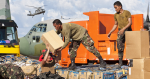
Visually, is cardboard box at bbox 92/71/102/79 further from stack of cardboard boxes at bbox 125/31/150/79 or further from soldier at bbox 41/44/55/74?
soldier at bbox 41/44/55/74

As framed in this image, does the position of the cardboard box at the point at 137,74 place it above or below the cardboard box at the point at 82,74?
above

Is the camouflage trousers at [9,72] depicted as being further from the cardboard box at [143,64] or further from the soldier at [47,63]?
the cardboard box at [143,64]

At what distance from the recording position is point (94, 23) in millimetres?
7684

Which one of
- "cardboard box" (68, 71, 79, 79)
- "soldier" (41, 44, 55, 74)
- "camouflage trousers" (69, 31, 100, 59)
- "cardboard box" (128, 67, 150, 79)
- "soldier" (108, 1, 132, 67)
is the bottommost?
"cardboard box" (68, 71, 79, 79)

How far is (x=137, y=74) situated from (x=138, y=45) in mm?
637

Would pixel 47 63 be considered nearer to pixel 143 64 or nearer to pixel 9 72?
pixel 9 72

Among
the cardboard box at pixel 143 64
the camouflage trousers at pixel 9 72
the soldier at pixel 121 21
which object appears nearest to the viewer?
the camouflage trousers at pixel 9 72

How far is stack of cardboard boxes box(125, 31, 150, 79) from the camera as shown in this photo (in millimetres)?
4859

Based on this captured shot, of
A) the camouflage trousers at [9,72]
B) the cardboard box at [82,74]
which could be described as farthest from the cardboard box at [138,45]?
the camouflage trousers at [9,72]

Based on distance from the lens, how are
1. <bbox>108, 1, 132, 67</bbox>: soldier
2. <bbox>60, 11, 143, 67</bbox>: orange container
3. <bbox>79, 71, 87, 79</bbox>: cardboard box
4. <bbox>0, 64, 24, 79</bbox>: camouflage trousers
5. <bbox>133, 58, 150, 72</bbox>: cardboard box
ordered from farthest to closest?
1. <bbox>60, 11, 143, 67</bbox>: orange container
2. <bbox>108, 1, 132, 67</bbox>: soldier
3. <bbox>79, 71, 87, 79</bbox>: cardboard box
4. <bbox>133, 58, 150, 72</bbox>: cardboard box
5. <bbox>0, 64, 24, 79</bbox>: camouflage trousers

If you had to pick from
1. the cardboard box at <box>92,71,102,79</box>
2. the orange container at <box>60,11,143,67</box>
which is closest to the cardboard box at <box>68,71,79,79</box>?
the cardboard box at <box>92,71,102,79</box>

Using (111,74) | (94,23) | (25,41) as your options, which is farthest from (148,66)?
→ (25,41)

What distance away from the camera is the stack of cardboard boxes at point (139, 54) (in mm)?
4859

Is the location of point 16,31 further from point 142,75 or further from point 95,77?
point 142,75
